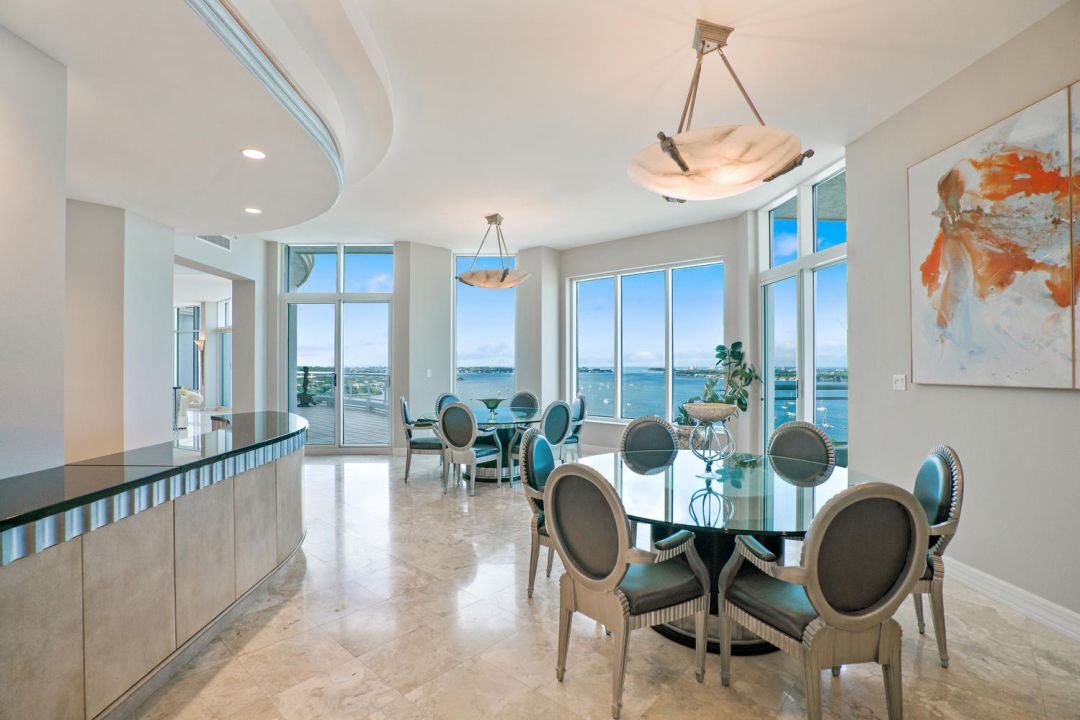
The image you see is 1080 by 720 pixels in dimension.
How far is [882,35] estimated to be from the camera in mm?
2689

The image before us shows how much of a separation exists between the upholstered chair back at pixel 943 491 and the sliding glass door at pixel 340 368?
6516mm

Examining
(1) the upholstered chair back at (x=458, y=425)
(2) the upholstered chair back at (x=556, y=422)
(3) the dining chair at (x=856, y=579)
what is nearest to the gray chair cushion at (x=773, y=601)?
(3) the dining chair at (x=856, y=579)

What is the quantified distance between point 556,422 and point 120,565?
3914mm

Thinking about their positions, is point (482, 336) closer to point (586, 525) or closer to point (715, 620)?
point (715, 620)

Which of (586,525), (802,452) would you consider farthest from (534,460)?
(802,452)

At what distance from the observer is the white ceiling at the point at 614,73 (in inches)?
98.4

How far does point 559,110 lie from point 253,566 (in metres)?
3.32

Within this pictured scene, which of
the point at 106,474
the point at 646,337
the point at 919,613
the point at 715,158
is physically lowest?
the point at 919,613

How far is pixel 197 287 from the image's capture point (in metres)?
10.8

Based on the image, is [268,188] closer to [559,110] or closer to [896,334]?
[559,110]

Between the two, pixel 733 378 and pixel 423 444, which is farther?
pixel 733 378

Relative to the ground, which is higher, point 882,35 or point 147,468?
point 882,35

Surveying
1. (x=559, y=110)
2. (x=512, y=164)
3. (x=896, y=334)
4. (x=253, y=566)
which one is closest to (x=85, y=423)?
(x=253, y=566)

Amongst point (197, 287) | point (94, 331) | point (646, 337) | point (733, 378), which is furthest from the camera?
point (197, 287)
